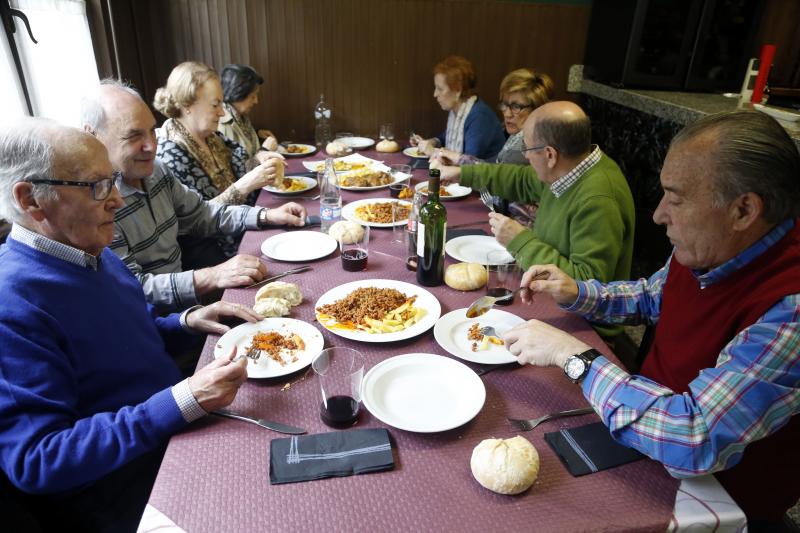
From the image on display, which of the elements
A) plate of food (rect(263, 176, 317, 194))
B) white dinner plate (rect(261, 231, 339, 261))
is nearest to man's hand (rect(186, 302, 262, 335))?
white dinner plate (rect(261, 231, 339, 261))

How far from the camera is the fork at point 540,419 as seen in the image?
1057 mm

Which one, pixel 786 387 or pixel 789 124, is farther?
pixel 789 124

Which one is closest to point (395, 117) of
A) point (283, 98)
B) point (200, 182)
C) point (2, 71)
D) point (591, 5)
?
point (283, 98)

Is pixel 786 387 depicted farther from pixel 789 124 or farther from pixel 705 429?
pixel 789 124

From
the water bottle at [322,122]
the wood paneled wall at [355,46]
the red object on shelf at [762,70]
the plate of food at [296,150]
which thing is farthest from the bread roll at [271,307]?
the red object on shelf at [762,70]

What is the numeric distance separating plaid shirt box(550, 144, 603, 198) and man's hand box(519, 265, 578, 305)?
0.54m

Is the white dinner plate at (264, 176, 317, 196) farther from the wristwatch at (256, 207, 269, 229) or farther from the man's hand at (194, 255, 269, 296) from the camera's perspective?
the man's hand at (194, 255, 269, 296)

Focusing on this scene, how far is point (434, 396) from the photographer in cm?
115

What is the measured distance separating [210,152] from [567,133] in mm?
2053

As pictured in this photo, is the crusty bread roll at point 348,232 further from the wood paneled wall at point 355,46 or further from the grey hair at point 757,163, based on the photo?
the wood paneled wall at point 355,46

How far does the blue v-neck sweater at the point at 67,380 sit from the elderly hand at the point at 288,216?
2.97 ft

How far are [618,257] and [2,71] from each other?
298 cm

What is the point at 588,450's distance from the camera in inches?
39.2

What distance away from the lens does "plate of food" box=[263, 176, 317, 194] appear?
2.66 m
